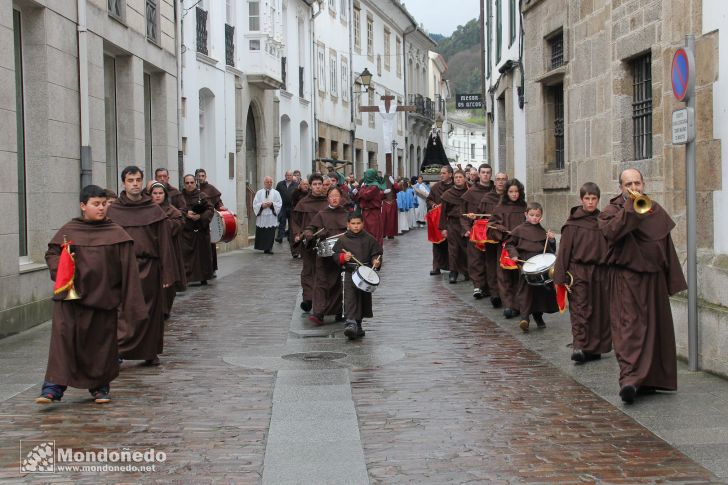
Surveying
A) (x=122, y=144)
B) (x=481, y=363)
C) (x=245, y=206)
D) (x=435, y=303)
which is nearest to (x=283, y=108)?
(x=245, y=206)

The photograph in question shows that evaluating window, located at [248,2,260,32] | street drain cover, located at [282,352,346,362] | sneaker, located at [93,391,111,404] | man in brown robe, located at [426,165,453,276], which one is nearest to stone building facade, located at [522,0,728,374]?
man in brown robe, located at [426,165,453,276]

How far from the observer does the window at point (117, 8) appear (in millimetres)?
16422

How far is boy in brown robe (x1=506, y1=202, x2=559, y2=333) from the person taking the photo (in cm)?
1176

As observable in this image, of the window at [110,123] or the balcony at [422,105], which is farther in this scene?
the balcony at [422,105]

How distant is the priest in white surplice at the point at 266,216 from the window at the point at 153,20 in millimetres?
5914

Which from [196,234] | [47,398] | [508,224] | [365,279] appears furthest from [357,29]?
[47,398]

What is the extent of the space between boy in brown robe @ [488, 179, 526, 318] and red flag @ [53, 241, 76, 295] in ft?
20.3

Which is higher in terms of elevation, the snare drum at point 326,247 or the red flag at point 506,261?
the snare drum at point 326,247

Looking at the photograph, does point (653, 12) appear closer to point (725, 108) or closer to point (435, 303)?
point (725, 108)

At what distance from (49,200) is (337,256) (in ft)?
13.2

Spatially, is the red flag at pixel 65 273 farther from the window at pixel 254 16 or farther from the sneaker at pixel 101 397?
the window at pixel 254 16

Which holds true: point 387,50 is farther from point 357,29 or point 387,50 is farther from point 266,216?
point 266,216

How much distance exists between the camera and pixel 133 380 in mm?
8953

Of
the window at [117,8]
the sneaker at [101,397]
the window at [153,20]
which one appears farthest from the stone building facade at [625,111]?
the window at [153,20]
